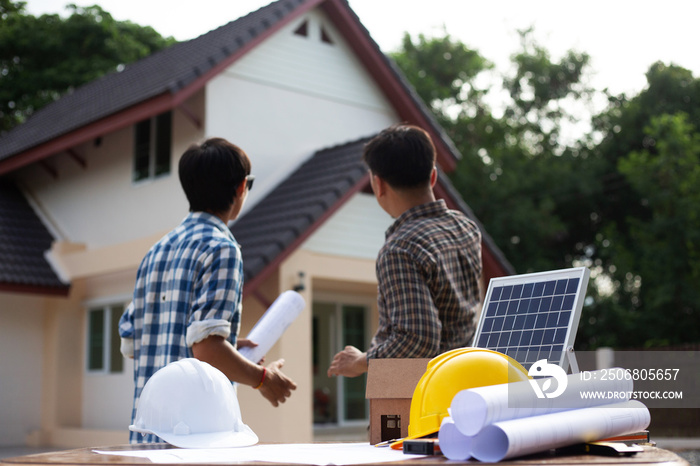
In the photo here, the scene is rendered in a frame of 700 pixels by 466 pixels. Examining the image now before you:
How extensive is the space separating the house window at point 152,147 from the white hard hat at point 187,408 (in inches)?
466

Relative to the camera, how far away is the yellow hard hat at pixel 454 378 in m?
1.53

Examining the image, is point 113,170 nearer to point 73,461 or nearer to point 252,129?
point 252,129

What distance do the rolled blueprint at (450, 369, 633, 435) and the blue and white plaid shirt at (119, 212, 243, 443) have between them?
1342mm

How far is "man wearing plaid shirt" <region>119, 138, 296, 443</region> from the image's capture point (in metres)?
2.60

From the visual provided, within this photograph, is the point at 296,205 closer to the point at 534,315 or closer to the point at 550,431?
the point at 534,315

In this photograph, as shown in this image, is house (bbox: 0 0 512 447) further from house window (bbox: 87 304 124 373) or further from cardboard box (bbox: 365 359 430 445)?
cardboard box (bbox: 365 359 430 445)

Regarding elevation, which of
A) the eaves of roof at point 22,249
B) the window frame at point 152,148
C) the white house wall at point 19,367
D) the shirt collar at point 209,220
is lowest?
the white house wall at point 19,367

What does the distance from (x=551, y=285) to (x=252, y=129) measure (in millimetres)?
11621

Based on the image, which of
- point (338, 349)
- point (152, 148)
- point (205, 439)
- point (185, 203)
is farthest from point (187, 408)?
point (338, 349)

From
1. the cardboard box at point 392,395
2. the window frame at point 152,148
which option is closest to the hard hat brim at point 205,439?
the cardboard box at point 392,395

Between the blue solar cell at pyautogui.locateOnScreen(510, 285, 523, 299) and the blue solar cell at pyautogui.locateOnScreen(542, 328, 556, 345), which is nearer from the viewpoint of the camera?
the blue solar cell at pyautogui.locateOnScreen(542, 328, 556, 345)

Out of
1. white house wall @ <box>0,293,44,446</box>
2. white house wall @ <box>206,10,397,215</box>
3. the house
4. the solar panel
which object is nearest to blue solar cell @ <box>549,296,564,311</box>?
the solar panel

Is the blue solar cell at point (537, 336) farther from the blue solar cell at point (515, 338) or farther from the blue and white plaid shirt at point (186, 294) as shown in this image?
the blue and white plaid shirt at point (186, 294)

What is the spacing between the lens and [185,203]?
12.6m
